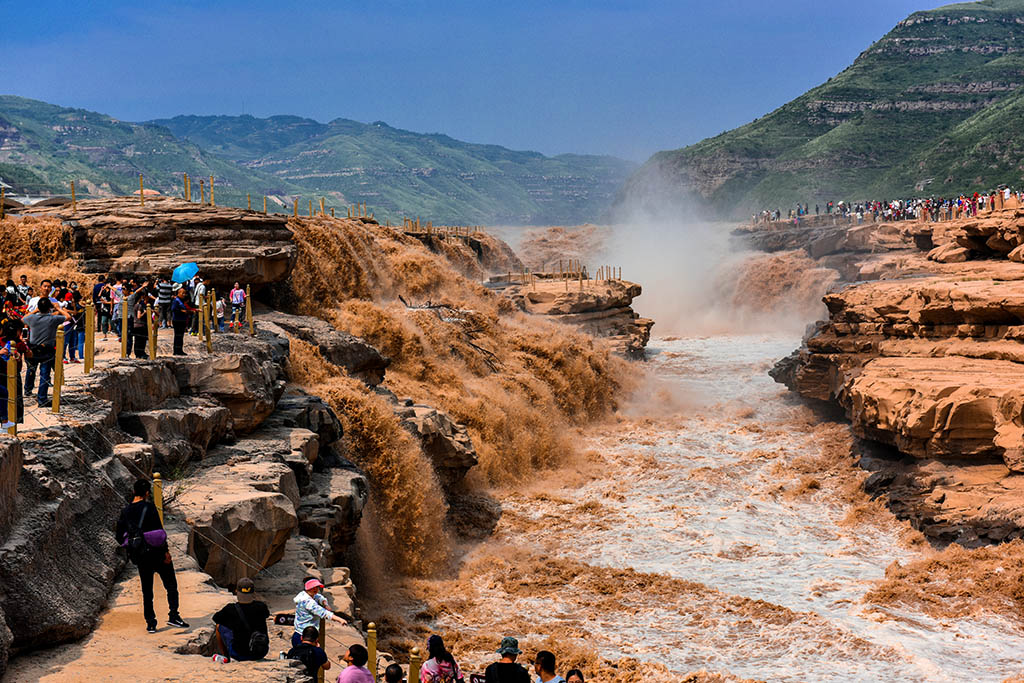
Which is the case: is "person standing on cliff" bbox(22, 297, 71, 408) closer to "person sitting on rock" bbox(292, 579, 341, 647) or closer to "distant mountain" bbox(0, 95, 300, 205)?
"person sitting on rock" bbox(292, 579, 341, 647)

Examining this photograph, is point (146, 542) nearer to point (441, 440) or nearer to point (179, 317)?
point (179, 317)

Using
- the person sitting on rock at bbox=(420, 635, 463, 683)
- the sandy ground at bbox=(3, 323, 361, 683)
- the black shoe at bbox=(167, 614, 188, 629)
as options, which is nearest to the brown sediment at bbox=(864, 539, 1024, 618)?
the person sitting on rock at bbox=(420, 635, 463, 683)

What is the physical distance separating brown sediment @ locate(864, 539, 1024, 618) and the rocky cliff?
0.72 meters

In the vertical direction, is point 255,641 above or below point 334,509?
above

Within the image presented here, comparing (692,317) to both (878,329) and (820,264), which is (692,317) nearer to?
(820,264)

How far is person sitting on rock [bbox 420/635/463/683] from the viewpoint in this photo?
9.66 metres

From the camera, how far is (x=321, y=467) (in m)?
17.5

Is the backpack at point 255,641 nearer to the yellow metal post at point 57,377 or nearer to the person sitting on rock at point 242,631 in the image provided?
the person sitting on rock at point 242,631

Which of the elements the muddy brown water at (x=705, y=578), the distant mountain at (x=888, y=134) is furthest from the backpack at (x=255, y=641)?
the distant mountain at (x=888, y=134)

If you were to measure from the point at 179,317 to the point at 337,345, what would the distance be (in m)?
7.24

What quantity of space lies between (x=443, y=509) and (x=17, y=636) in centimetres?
1325

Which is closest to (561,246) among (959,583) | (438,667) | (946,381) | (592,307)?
(592,307)

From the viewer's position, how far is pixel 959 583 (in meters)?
18.1

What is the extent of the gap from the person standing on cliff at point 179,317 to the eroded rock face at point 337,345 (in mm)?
6095
